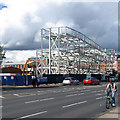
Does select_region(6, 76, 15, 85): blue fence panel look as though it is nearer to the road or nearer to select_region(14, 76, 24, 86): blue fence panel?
select_region(14, 76, 24, 86): blue fence panel

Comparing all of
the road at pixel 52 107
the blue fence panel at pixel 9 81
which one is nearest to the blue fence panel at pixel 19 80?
the blue fence panel at pixel 9 81

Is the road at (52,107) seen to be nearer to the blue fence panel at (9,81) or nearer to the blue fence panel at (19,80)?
the blue fence panel at (19,80)

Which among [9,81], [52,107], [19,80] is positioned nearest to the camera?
[52,107]

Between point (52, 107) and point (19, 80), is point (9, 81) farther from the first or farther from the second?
point (52, 107)

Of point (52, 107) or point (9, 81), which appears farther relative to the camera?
point (9, 81)

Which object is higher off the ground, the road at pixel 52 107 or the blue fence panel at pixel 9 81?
the blue fence panel at pixel 9 81

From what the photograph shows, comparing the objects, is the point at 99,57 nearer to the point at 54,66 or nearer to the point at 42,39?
the point at 54,66

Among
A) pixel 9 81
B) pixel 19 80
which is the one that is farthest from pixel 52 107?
pixel 9 81

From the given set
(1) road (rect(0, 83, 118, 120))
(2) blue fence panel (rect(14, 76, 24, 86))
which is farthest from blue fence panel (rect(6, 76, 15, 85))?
(1) road (rect(0, 83, 118, 120))

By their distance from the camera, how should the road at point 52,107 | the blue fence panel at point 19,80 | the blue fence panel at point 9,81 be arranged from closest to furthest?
the road at point 52,107 < the blue fence panel at point 19,80 < the blue fence panel at point 9,81

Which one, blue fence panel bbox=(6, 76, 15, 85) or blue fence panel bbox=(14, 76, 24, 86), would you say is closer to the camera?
blue fence panel bbox=(14, 76, 24, 86)

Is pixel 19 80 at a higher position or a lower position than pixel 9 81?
higher

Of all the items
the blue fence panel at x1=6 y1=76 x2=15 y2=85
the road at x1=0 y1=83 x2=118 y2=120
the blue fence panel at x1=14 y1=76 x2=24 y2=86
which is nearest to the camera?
the road at x1=0 y1=83 x2=118 y2=120

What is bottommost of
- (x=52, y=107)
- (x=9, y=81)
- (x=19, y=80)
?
(x=52, y=107)
